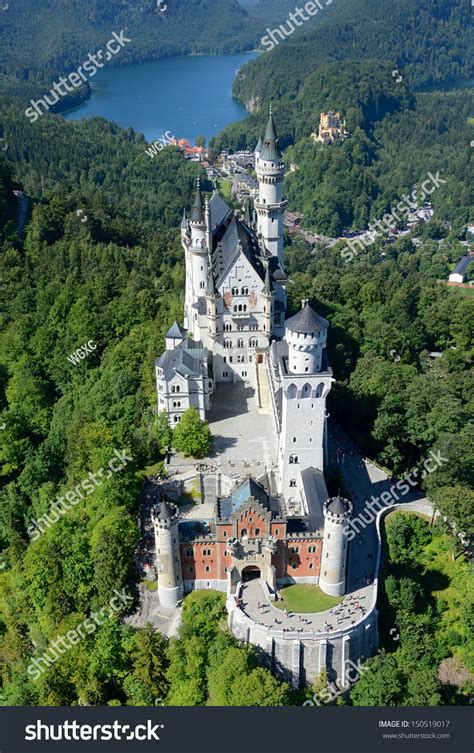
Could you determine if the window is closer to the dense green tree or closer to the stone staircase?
the dense green tree

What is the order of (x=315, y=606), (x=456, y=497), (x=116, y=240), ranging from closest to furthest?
(x=315, y=606)
(x=456, y=497)
(x=116, y=240)

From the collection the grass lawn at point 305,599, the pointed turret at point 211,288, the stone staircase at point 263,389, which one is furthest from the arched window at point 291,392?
the pointed turret at point 211,288

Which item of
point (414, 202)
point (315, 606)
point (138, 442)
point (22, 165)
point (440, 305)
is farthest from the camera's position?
point (414, 202)

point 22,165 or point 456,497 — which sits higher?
point 22,165

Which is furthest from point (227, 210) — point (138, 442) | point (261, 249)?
point (138, 442)

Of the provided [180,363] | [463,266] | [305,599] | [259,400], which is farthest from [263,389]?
[463,266]

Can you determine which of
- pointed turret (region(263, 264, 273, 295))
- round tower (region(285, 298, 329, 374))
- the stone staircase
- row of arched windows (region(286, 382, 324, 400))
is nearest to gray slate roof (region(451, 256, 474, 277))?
the stone staircase

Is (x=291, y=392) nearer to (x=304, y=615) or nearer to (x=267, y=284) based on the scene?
(x=304, y=615)

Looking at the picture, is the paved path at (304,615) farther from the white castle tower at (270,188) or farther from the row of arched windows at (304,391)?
the white castle tower at (270,188)

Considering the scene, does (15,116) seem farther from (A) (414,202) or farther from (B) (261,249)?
(B) (261,249)
